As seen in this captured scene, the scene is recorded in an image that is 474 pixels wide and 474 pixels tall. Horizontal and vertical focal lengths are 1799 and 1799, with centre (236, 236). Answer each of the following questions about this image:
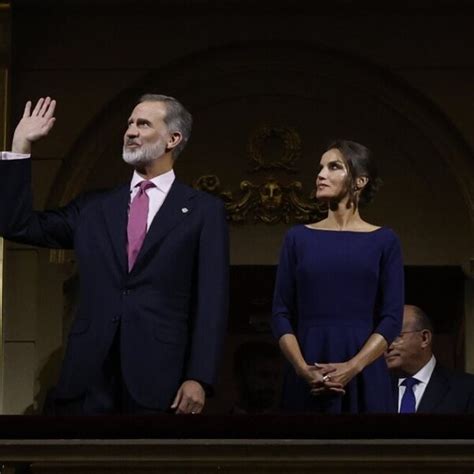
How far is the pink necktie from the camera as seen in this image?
5.60 m

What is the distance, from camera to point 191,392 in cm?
538

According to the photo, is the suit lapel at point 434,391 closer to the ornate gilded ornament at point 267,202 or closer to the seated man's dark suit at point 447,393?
the seated man's dark suit at point 447,393

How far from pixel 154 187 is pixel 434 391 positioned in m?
1.55

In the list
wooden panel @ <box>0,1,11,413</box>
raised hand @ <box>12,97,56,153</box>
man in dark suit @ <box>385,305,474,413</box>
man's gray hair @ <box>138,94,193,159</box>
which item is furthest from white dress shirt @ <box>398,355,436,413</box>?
wooden panel @ <box>0,1,11,413</box>

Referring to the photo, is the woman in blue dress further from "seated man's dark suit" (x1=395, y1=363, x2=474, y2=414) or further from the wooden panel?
the wooden panel

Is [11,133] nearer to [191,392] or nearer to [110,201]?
[110,201]

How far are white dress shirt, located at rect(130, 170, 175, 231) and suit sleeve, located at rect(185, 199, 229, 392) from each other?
0.53 ft

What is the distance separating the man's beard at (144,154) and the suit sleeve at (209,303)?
252mm

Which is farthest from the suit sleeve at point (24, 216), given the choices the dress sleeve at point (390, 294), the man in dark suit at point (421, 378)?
the man in dark suit at point (421, 378)

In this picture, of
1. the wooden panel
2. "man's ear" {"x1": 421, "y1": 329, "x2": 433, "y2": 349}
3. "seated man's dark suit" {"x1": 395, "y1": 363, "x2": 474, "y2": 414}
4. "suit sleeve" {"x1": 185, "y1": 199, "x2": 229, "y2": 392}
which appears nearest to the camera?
"suit sleeve" {"x1": 185, "y1": 199, "x2": 229, "y2": 392}

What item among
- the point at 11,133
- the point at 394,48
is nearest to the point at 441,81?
the point at 394,48

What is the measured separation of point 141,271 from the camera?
5.55m
